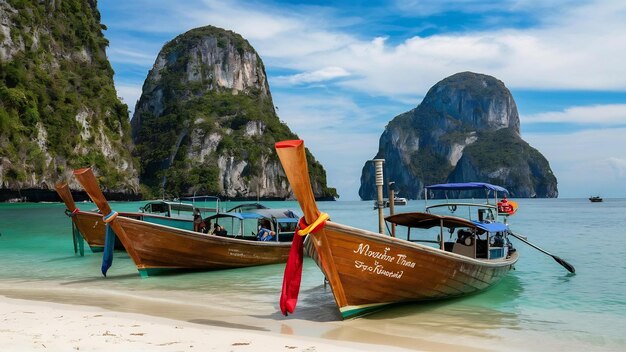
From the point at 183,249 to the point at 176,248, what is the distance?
0.21 meters

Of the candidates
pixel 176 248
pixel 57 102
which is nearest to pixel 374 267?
pixel 176 248

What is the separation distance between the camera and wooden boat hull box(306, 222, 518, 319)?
9055 mm

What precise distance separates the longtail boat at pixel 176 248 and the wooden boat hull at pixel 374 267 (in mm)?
6362

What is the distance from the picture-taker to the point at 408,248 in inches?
378

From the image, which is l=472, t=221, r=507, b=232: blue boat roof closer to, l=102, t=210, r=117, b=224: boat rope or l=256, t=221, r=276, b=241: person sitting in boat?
l=256, t=221, r=276, b=241: person sitting in boat

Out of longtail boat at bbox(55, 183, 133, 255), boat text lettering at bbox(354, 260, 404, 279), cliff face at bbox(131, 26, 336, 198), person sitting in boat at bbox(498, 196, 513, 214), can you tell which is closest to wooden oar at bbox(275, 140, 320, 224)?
boat text lettering at bbox(354, 260, 404, 279)

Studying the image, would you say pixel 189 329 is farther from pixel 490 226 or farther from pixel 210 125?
pixel 210 125

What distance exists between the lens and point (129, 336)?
7461mm

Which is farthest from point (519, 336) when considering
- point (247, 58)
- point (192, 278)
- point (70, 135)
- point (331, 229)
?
point (247, 58)

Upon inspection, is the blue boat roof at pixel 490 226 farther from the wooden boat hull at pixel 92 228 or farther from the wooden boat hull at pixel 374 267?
the wooden boat hull at pixel 92 228

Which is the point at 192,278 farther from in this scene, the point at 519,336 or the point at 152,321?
the point at 519,336

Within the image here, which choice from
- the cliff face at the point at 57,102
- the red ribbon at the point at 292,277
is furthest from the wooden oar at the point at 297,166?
the cliff face at the point at 57,102

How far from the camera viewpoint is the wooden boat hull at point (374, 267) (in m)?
9.05

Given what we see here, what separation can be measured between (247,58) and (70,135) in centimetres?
8412
